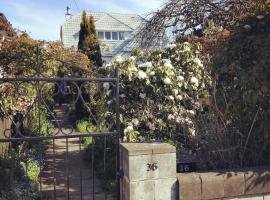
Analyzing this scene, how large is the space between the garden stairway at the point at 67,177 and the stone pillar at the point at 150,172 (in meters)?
0.71

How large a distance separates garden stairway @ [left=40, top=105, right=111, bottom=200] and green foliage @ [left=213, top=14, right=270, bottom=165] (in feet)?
5.34

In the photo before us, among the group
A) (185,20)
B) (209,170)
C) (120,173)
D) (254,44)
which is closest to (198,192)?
(209,170)

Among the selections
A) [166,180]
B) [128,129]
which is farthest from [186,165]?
[128,129]

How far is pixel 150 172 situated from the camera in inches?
122

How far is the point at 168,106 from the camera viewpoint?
20.3 ft

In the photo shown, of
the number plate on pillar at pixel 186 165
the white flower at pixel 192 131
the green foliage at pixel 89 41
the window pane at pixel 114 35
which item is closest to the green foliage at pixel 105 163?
the white flower at pixel 192 131

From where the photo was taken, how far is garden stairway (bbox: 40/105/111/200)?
4.56 metres

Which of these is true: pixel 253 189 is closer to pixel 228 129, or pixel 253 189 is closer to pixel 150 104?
pixel 228 129

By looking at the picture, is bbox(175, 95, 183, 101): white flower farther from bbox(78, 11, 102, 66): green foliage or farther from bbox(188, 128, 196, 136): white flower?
bbox(78, 11, 102, 66): green foliage

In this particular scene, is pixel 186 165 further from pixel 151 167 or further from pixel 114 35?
pixel 114 35

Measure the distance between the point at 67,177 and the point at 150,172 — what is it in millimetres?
878

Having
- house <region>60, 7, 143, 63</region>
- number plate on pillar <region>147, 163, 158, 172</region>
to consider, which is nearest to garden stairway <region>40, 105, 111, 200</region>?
number plate on pillar <region>147, 163, 158, 172</region>

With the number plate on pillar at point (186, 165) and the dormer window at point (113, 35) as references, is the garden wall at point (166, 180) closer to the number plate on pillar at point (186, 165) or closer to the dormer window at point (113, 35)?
the number plate on pillar at point (186, 165)

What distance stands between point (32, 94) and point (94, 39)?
7.63 meters
